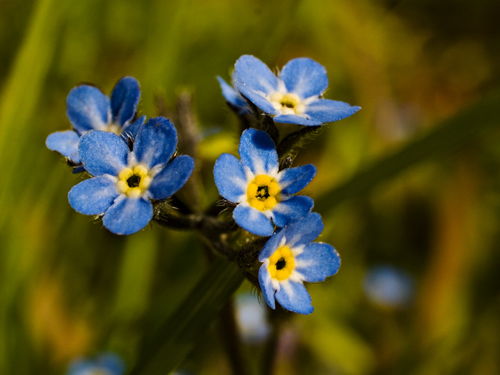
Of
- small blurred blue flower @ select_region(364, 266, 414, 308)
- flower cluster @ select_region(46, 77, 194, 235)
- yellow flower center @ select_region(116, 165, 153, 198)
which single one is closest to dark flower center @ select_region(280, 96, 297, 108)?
flower cluster @ select_region(46, 77, 194, 235)

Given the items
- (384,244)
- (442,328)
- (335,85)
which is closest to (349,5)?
(335,85)

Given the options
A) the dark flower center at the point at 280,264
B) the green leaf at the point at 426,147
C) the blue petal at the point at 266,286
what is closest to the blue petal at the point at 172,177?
the blue petal at the point at 266,286

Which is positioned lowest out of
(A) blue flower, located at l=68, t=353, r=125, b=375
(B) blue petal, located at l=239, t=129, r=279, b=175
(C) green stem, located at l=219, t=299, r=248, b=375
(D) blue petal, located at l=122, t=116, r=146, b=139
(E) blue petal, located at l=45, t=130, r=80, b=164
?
(A) blue flower, located at l=68, t=353, r=125, b=375

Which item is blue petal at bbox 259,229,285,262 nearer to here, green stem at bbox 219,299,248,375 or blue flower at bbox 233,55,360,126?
blue flower at bbox 233,55,360,126

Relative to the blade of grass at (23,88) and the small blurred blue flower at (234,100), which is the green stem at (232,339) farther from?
the blade of grass at (23,88)

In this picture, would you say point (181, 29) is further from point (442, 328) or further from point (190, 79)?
point (442, 328)

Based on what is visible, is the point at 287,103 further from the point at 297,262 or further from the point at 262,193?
the point at 297,262
